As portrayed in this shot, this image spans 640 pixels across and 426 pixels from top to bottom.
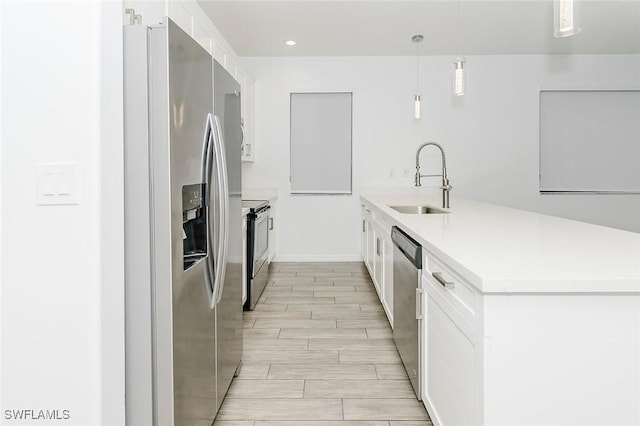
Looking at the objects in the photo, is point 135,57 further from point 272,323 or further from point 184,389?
point 272,323

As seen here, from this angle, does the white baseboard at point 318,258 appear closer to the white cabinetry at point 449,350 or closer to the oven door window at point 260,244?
the oven door window at point 260,244

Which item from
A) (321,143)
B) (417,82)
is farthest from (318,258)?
(417,82)

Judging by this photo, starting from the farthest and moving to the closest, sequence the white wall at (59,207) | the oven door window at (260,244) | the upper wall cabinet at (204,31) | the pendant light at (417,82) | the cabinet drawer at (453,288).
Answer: the pendant light at (417,82) → the oven door window at (260,244) → the upper wall cabinet at (204,31) → the white wall at (59,207) → the cabinet drawer at (453,288)

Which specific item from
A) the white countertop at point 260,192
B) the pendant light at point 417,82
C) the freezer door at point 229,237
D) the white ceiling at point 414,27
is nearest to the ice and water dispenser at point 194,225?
the freezer door at point 229,237

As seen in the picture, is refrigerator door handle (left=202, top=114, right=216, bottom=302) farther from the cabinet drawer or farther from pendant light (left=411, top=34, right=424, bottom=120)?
pendant light (left=411, top=34, right=424, bottom=120)

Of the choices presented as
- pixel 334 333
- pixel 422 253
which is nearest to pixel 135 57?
pixel 422 253

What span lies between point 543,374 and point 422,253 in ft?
2.60

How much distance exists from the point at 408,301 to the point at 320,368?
717 millimetres

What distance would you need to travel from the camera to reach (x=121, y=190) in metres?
1.51

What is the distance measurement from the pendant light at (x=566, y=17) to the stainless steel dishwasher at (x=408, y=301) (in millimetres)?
1032

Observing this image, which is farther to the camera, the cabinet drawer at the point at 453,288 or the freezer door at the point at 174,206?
the freezer door at the point at 174,206

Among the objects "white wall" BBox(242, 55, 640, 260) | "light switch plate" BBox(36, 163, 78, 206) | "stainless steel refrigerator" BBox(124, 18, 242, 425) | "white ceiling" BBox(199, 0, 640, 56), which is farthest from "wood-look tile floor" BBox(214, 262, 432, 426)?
"white ceiling" BBox(199, 0, 640, 56)

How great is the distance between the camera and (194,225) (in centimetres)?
181

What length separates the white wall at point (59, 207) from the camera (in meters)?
1.48
